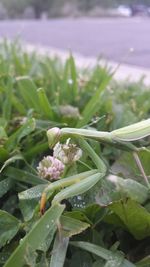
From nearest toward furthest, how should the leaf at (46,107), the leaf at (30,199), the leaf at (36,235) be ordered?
the leaf at (36,235)
the leaf at (30,199)
the leaf at (46,107)

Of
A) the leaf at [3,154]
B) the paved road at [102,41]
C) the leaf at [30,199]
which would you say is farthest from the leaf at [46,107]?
the paved road at [102,41]

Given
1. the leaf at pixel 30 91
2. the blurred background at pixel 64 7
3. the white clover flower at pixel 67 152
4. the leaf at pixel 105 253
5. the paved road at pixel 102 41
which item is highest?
the white clover flower at pixel 67 152

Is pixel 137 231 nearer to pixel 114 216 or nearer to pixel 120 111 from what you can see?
pixel 114 216

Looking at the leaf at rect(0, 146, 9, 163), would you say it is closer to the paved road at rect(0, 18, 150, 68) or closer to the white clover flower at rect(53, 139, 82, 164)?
the white clover flower at rect(53, 139, 82, 164)

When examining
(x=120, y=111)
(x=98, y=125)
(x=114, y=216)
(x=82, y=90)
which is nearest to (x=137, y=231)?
(x=114, y=216)

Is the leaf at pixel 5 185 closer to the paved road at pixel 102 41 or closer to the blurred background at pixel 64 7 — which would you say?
the paved road at pixel 102 41

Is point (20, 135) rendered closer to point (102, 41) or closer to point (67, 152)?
point (67, 152)

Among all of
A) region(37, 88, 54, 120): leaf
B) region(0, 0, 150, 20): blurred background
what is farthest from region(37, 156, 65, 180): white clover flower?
region(0, 0, 150, 20): blurred background

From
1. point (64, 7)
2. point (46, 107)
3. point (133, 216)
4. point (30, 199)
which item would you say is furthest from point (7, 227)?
point (64, 7)
